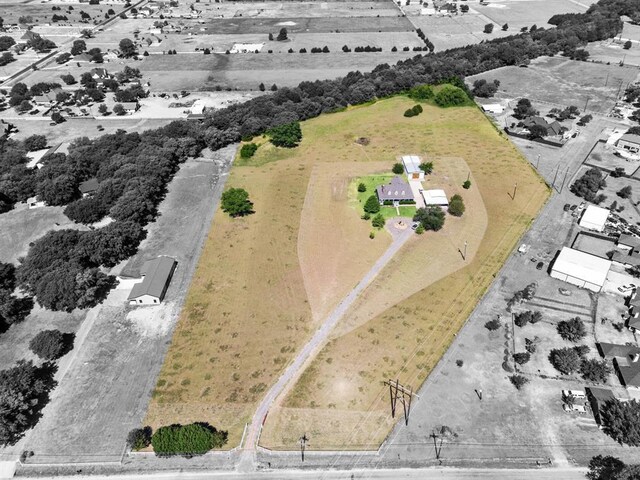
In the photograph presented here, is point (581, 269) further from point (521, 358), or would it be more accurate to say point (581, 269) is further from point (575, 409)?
point (575, 409)

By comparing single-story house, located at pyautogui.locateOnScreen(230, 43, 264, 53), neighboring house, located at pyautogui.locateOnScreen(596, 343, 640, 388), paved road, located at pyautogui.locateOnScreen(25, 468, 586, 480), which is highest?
single-story house, located at pyautogui.locateOnScreen(230, 43, 264, 53)

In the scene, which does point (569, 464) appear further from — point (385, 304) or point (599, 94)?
point (599, 94)

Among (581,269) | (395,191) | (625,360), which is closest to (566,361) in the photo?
(625,360)

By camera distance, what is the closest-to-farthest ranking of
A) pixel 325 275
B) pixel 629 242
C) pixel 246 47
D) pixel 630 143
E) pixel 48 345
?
pixel 48 345, pixel 325 275, pixel 629 242, pixel 630 143, pixel 246 47

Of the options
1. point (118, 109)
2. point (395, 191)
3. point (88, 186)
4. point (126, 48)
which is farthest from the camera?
point (126, 48)

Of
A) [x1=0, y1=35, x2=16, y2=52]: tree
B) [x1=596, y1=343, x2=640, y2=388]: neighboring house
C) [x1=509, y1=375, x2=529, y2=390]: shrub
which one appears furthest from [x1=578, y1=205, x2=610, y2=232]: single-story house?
[x1=0, y1=35, x2=16, y2=52]: tree

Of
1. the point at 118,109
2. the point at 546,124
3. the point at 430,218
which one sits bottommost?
the point at 430,218

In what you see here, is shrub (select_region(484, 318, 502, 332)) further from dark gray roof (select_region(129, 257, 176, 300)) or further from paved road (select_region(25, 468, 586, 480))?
dark gray roof (select_region(129, 257, 176, 300))
